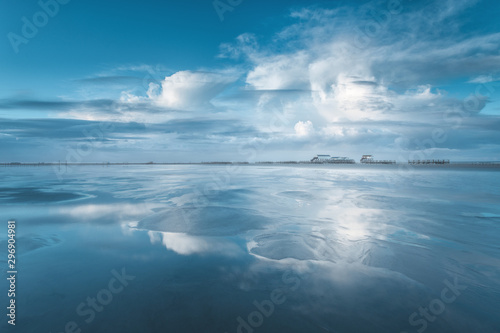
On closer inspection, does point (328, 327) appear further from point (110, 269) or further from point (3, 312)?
point (3, 312)

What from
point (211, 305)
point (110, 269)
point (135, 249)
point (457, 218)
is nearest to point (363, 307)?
point (211, 305)

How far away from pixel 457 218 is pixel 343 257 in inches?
318

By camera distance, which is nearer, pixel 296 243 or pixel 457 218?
pixel 296 243

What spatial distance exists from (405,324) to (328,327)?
129 centimetres

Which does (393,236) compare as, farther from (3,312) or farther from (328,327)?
(3,312)

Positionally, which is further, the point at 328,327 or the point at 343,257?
the point at 343,257

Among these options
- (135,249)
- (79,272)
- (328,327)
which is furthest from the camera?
(135,249)

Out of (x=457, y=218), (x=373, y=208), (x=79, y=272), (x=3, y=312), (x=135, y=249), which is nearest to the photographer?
(x=3, y=312)

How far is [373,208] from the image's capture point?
13156 mm

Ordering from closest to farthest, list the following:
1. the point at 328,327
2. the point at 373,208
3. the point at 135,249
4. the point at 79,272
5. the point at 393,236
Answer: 1. the point at 328,327
2. the point at 79,272
3. the point at 135,249
4. the point at 393,236
5. the point at 373,208

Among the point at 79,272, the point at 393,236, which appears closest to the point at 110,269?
the point at 79,272

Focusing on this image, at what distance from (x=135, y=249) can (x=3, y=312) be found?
3.03 metres

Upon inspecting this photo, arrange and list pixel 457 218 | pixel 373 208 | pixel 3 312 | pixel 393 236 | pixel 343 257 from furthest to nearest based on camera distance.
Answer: pixel 373 208
pixel 457 218
pixel 393 236
pixel 343 257
pixel 3 312

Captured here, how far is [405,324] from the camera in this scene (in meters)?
3.96
